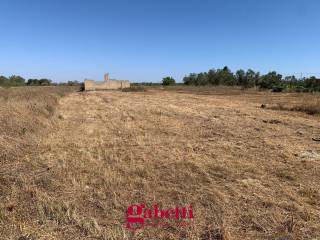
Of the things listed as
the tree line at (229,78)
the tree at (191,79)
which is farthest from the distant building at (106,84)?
the tree at (191,79)

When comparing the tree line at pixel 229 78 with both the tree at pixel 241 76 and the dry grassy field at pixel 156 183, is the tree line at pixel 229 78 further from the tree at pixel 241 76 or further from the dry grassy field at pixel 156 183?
the dry grassy field at pixel 156 183

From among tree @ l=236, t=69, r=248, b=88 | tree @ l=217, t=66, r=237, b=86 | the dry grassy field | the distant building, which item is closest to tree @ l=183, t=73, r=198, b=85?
tree @ l=217, t=66, r=237, b=86

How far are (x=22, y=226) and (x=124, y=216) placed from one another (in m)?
1.16

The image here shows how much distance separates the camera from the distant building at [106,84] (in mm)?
51553

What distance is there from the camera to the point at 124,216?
356 cm

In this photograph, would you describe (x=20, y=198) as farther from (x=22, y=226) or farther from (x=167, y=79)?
(x=167, y=79)

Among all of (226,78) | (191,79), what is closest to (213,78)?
(226,78)

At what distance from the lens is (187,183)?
15.6ft

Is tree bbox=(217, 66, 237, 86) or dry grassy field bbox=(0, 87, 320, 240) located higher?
tree bbox=(217, 66, 237, 86)

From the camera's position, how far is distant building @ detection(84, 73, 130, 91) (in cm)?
5155

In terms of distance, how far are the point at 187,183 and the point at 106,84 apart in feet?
169

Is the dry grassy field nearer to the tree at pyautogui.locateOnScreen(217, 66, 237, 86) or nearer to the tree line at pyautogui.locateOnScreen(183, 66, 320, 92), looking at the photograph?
the tree line at pyautogui.locateOnScreen(183, 66, 320, 92)

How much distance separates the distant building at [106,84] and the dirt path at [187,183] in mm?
44251

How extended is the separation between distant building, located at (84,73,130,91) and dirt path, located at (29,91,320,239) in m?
44.3
